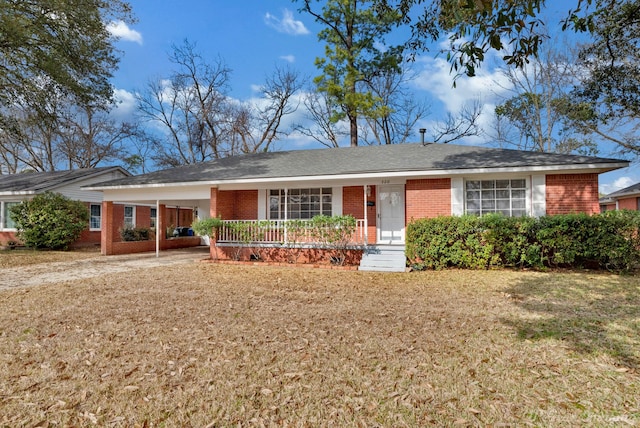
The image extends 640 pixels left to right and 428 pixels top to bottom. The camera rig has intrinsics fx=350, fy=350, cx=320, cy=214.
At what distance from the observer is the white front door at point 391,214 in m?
12.7

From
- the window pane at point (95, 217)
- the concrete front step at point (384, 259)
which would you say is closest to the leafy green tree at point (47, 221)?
the window pane at point (95, 217)

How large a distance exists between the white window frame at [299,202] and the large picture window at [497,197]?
484 cm

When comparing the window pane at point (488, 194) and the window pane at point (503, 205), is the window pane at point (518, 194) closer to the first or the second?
the window pane at point (503, 205)

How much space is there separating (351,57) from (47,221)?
19.5 meters

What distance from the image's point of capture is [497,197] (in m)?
11.3

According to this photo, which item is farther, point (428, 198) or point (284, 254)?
point (284, 254)

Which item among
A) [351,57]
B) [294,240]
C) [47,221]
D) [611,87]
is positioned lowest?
[294,240]

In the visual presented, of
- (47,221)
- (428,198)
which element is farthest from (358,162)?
(47,221)

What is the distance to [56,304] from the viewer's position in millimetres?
6430

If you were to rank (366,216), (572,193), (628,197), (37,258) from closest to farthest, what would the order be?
1. (572,193)
2. (366,216)
3. (37,258)
4. (628,197)

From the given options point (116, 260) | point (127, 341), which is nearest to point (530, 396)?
point (127, 341)

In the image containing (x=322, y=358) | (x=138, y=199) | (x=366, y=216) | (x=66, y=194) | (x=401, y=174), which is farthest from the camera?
(x=66, y=194)

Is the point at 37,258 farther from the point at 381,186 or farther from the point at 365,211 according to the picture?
the point at 381,186

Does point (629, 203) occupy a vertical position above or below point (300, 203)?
above
